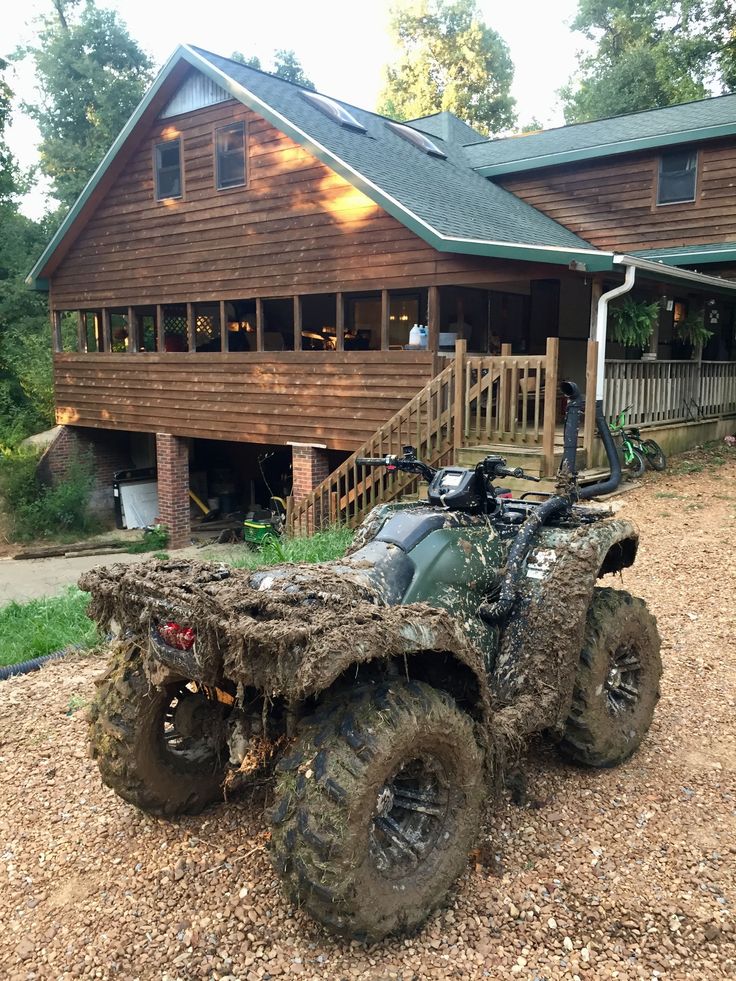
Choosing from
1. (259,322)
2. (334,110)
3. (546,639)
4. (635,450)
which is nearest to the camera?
(546,639)

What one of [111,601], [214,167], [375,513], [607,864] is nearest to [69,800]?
[111,601]

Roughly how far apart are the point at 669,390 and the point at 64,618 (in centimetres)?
981

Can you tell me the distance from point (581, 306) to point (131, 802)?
14108mm

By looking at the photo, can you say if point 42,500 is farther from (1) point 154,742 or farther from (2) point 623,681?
(2) point 623,681

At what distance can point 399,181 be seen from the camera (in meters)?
12.7

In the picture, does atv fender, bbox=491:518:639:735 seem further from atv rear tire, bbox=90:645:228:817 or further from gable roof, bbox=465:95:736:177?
gable roof, bbox=465:95:736:177

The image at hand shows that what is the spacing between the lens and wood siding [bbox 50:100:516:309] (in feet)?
39.3

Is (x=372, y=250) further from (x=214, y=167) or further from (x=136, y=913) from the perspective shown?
(x=136, y=913)

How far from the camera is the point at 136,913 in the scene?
9.81ft

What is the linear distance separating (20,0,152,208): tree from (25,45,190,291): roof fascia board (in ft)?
52.2

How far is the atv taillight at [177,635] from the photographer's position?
2711 mm

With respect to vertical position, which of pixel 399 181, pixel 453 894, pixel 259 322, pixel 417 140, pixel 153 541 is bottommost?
pixel 153 541

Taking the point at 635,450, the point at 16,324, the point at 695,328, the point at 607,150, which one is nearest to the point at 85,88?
the point at 16,324

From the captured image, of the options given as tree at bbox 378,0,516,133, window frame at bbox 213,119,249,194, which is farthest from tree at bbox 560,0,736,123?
window frame at bbox 213,119,249,194
